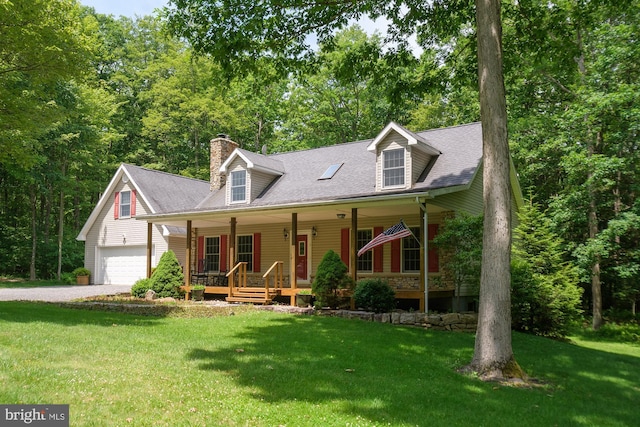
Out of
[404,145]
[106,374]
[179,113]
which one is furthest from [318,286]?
[179,113]

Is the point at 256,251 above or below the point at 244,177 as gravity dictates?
below

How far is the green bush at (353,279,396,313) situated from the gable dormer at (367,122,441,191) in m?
3.54

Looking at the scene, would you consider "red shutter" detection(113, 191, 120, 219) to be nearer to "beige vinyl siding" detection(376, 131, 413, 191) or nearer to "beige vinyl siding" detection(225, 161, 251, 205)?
"beige vinyl siding" detection(225, 161, 251, 205)

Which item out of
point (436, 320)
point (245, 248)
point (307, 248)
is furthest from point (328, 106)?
point (436, 320)

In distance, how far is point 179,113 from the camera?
3366cm

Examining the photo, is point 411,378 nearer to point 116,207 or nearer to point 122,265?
point 122,265

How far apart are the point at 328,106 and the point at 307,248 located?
54.1 feet

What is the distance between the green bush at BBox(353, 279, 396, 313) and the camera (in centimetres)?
1262

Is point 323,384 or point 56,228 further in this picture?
point 56,228

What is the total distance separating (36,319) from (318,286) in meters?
6.78

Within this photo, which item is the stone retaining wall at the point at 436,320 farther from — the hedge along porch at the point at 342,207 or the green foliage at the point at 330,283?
the green foliage at the point at 330,283

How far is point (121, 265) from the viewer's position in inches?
987

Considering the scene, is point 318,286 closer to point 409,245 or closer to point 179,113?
point 409,245

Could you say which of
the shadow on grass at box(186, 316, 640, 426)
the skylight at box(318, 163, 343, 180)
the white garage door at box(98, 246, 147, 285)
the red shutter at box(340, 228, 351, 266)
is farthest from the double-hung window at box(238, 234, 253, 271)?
the shadow on grass at box(186, 316, 640, 426)
